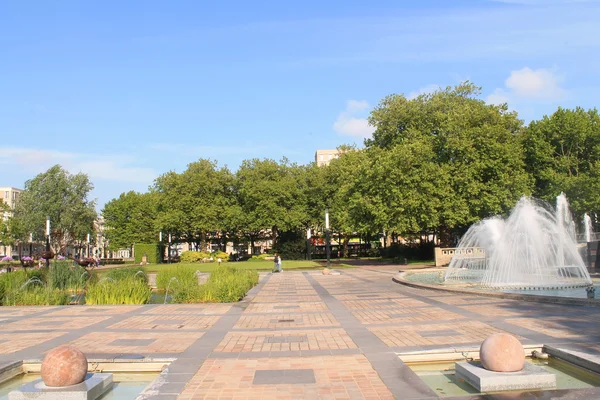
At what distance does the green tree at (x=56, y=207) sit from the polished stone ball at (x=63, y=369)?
63404 millimetres

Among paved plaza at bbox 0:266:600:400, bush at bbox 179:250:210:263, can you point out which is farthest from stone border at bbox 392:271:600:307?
bush at bbox 179:250:210:263

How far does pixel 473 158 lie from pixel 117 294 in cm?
3215

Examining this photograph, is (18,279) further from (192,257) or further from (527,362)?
(192,257)

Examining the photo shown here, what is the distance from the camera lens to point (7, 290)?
1717cm

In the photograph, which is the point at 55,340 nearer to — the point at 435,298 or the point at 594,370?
the point at 594,370

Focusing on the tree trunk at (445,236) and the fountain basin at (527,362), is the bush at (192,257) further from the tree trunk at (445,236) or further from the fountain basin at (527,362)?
the fountain basin at (527,362)

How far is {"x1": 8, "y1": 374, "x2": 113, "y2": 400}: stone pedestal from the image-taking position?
5.61 m

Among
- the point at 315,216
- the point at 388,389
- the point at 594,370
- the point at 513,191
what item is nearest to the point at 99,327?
the point at 388,389

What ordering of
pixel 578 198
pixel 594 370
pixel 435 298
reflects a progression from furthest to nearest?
pixel 578 198 → pixel 435 298 → pixel 594 370

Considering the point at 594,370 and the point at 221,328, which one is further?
the point at 221,328

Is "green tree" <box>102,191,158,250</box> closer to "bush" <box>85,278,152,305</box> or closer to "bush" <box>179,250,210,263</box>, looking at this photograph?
"bush" <box>179,250,210,263</box>

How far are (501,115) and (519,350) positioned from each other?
41.9 meters

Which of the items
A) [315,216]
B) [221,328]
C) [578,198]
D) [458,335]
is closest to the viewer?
[458,335]

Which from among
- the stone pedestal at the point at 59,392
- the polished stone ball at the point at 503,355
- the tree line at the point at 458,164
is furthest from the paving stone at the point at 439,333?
the tree line at the point at 458,164
